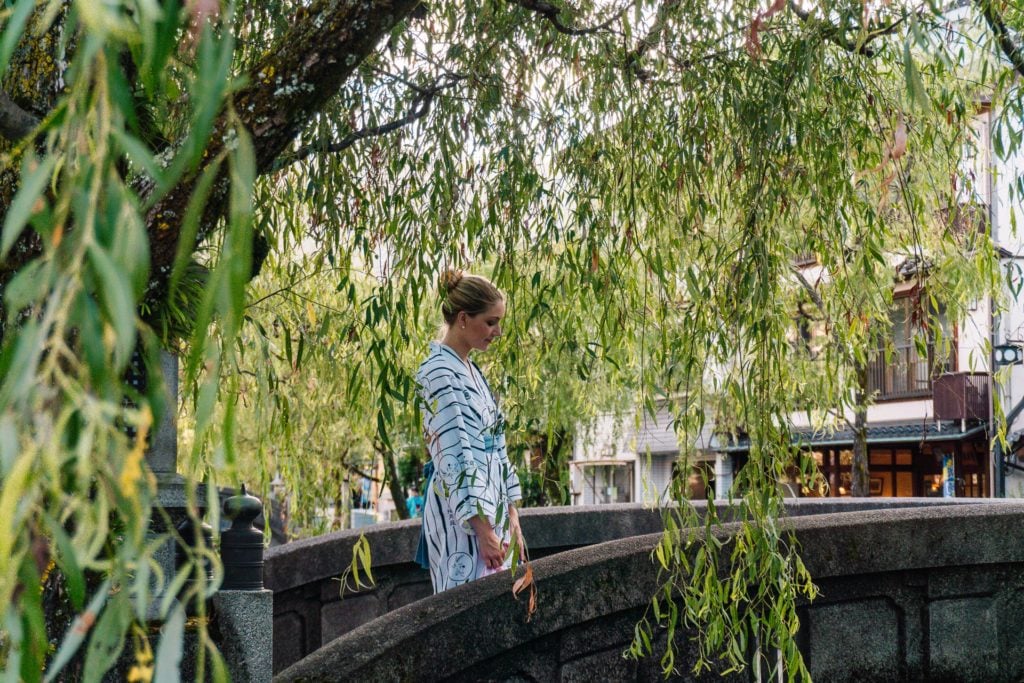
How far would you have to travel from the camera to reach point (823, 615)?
4.47 m

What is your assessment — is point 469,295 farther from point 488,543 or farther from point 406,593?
point 406,593

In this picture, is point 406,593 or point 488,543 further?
point 406,593

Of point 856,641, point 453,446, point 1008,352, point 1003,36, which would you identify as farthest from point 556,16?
point 1008,352

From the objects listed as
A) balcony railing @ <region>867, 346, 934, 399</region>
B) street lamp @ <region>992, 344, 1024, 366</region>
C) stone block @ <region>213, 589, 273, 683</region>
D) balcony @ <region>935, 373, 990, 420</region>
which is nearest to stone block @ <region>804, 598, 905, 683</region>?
stone block @ <region>213, 589, 273, 683</region>

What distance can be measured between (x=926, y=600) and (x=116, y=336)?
4171mm

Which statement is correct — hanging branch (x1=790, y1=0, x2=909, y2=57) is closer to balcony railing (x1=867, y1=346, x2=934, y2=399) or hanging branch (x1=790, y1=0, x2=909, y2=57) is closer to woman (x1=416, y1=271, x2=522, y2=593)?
woman (x1=416, y1=271, x2=522, y2=593)

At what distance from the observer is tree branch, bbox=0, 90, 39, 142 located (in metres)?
→ 2.54

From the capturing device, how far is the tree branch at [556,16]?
3941mm

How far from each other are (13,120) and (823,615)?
341 cm

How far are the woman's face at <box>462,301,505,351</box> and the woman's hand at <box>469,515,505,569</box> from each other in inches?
22.4

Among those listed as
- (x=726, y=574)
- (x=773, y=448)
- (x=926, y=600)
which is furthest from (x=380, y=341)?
(x=926, y=600)

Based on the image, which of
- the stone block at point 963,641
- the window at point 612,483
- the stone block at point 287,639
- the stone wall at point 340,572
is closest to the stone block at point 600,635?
the stone block at point 963,641

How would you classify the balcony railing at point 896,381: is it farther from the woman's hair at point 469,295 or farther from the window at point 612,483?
the woman's hair at point 469,295

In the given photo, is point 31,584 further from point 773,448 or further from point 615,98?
point 615,98
